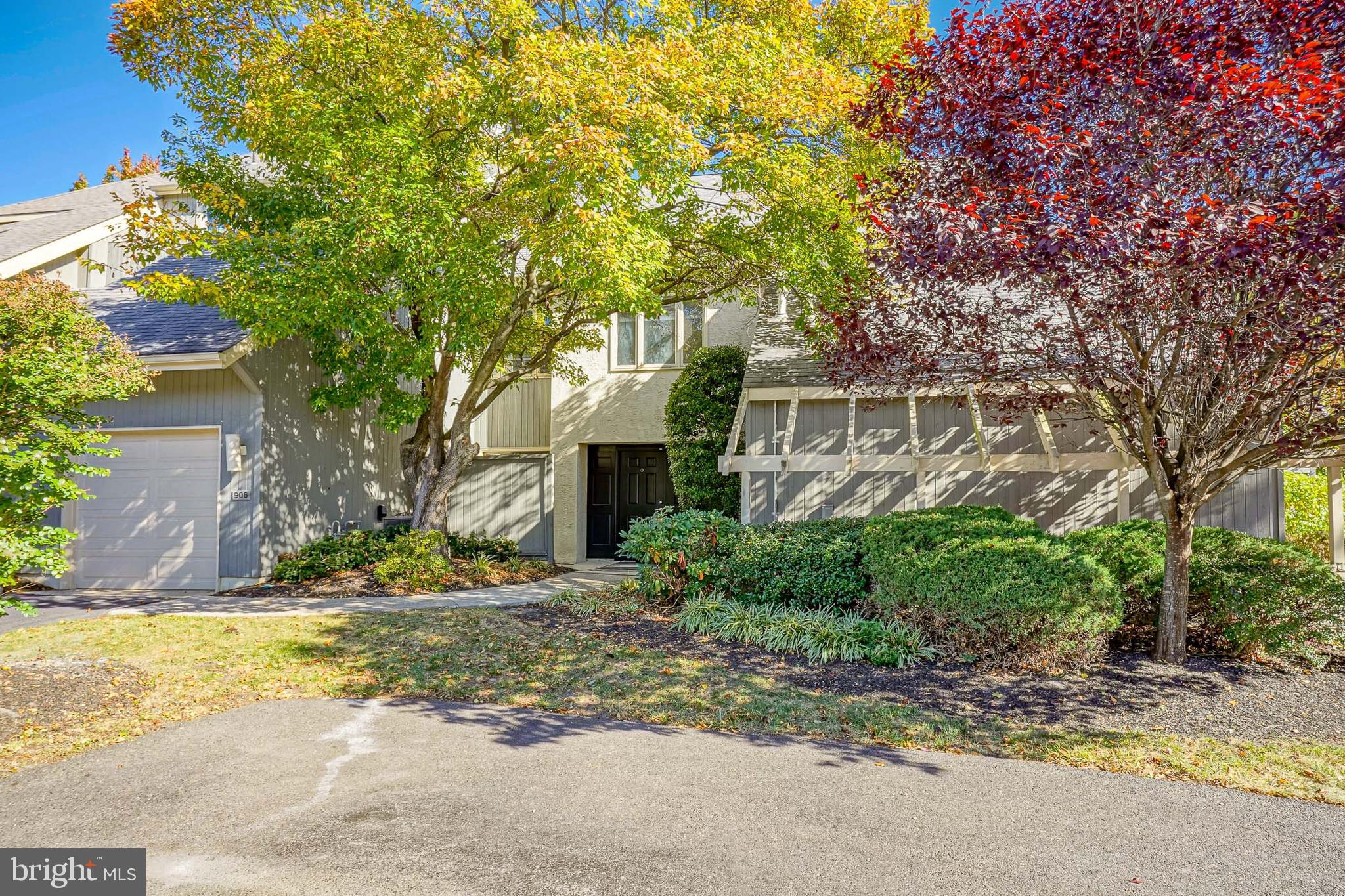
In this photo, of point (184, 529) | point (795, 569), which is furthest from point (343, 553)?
point (795, 569)

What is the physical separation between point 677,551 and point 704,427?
4.65m

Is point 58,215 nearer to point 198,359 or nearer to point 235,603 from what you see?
point 198,359

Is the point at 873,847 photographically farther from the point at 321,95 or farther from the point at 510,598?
the point at 321,95

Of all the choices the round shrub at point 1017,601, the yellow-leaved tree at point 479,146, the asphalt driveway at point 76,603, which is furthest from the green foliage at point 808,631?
the asphalt driveway at point 76,603

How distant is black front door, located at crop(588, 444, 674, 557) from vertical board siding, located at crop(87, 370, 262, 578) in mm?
5978

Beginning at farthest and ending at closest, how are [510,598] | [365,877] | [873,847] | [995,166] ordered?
[510,598]
[995,166]
[873,847]
[365,877]

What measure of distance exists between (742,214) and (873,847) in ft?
31.6

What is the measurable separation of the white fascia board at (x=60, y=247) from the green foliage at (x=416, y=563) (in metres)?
7.81

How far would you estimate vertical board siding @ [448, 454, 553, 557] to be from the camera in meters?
15.1

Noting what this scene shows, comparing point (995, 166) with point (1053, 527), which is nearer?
point (995, 166)

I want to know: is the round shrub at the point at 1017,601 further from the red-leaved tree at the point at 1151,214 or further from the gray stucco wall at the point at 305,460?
the gray stucco wall at the point at 305,460

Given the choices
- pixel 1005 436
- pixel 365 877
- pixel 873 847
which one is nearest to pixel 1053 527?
pixel 1005 436

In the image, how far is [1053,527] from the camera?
1070cm

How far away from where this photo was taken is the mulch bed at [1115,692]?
18.4ft
